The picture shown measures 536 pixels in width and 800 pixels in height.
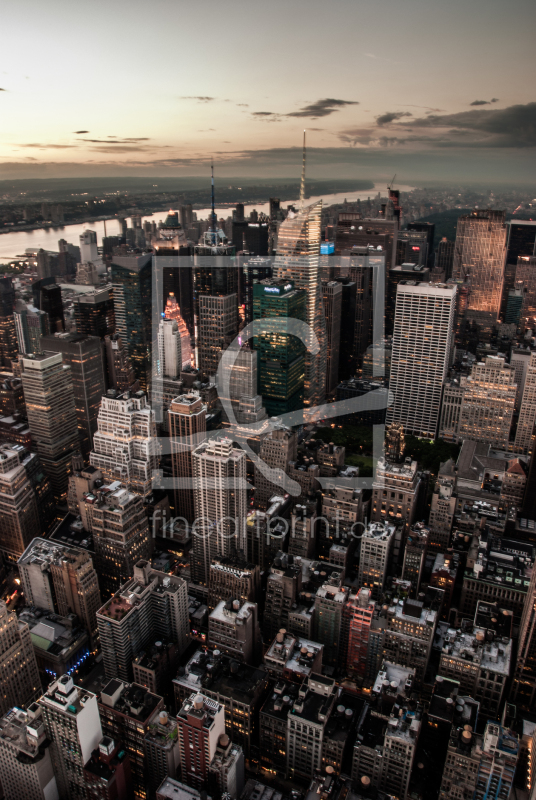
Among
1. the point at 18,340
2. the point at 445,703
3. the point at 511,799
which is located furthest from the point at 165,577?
the point at 18,340

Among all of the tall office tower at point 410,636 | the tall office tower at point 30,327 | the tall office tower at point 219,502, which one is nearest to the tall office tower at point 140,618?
the tall office tower at point 219,502

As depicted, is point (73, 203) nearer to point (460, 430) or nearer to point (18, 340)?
point (18, 340)

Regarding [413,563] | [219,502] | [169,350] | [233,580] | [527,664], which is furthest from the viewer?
[169,350]

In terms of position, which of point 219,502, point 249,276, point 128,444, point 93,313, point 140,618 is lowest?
point 140,618

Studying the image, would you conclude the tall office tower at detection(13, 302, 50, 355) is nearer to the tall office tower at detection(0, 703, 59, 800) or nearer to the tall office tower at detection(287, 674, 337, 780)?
the tall office tower at detection(0, 703, 59, 800)

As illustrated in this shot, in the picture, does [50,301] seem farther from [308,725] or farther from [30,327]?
[308,725]

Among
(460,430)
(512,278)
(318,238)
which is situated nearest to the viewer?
(460,430)

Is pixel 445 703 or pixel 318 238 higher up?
pixel 318 238

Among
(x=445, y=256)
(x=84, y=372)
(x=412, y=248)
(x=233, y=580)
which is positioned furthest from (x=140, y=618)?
(x=445, y=256)
